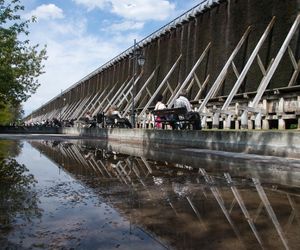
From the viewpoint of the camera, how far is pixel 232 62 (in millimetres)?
27266

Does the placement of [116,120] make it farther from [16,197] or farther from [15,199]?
[15,199]

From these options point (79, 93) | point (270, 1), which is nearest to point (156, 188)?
point (270, 1)

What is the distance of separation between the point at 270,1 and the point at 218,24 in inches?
236

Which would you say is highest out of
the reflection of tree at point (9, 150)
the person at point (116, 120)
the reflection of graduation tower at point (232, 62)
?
the reflection of graduation tower at point (232, 62)

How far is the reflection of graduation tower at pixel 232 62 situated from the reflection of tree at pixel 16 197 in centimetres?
1116

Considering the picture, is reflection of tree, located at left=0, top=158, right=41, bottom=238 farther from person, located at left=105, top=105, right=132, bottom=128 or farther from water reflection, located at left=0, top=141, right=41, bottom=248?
person, located at left=105, top=105, right=132, bottom=128

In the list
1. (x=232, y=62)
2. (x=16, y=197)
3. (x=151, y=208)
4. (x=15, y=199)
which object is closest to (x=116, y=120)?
(x=232, y=62)

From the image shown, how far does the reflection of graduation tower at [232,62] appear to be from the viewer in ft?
68.1

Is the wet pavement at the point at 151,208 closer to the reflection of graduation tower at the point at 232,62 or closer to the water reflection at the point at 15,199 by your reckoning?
the water reflection at the point at 15,199

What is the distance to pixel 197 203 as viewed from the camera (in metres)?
4.86

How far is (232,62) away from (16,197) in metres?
23.5

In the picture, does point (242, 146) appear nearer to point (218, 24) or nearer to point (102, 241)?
point (102, 241)

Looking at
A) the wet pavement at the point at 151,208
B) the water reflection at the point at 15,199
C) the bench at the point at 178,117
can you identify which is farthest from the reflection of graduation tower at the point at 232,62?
the water reflection at the point at 15,199

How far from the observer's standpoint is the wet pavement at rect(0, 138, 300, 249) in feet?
11.2
